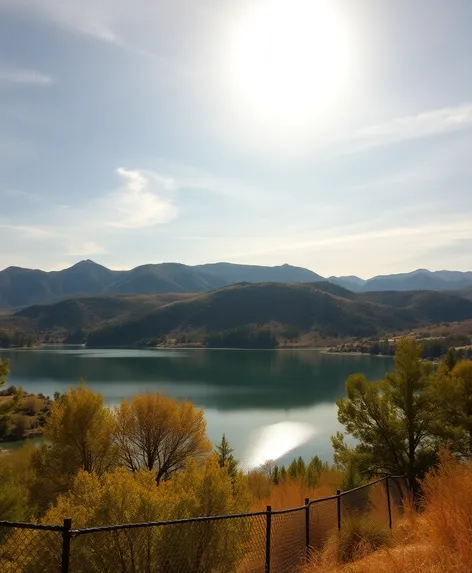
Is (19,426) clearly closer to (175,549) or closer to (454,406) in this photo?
(454,406)

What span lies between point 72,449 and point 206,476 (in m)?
16.2

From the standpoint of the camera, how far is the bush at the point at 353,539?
28.7 feet

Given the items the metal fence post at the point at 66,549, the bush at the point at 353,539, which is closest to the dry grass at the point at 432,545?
the bush at the point at 353,539

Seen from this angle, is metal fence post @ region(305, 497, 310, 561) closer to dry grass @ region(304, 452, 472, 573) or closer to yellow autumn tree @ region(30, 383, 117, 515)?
dry grass @ region(304, 452, 472, 573)

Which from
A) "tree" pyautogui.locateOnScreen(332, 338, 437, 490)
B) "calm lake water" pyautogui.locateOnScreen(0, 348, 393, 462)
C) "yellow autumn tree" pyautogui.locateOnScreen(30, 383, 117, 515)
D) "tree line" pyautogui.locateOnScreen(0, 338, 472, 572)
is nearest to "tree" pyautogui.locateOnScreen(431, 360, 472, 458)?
"tree line" pyautogui.locateOnScreen(0, 338, 472, 572)

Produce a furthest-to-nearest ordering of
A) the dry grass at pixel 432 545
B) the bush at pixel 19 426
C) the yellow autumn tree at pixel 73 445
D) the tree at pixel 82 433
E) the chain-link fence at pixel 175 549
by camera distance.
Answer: the bush at pixel 19 426, the tree at pixel 82 433, the yellow autumn tree at pixel 73 445, the chain-link fence at pixel 175 549, the dry grass at pixel 432 545

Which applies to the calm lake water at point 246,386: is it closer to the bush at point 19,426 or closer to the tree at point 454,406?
the bush at point 19,426

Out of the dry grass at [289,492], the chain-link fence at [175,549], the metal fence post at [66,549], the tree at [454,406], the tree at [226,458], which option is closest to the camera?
the metal fence post at [66,549]

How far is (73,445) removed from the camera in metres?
24.4

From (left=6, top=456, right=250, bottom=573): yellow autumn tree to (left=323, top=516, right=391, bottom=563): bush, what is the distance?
1.77 metres

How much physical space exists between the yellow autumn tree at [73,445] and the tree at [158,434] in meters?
1.44

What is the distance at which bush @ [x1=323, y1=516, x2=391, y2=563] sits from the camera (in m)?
8.74

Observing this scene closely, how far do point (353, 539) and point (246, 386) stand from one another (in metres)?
103

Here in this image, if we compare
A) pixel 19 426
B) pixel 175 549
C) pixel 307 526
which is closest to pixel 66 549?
pixel 175 549
